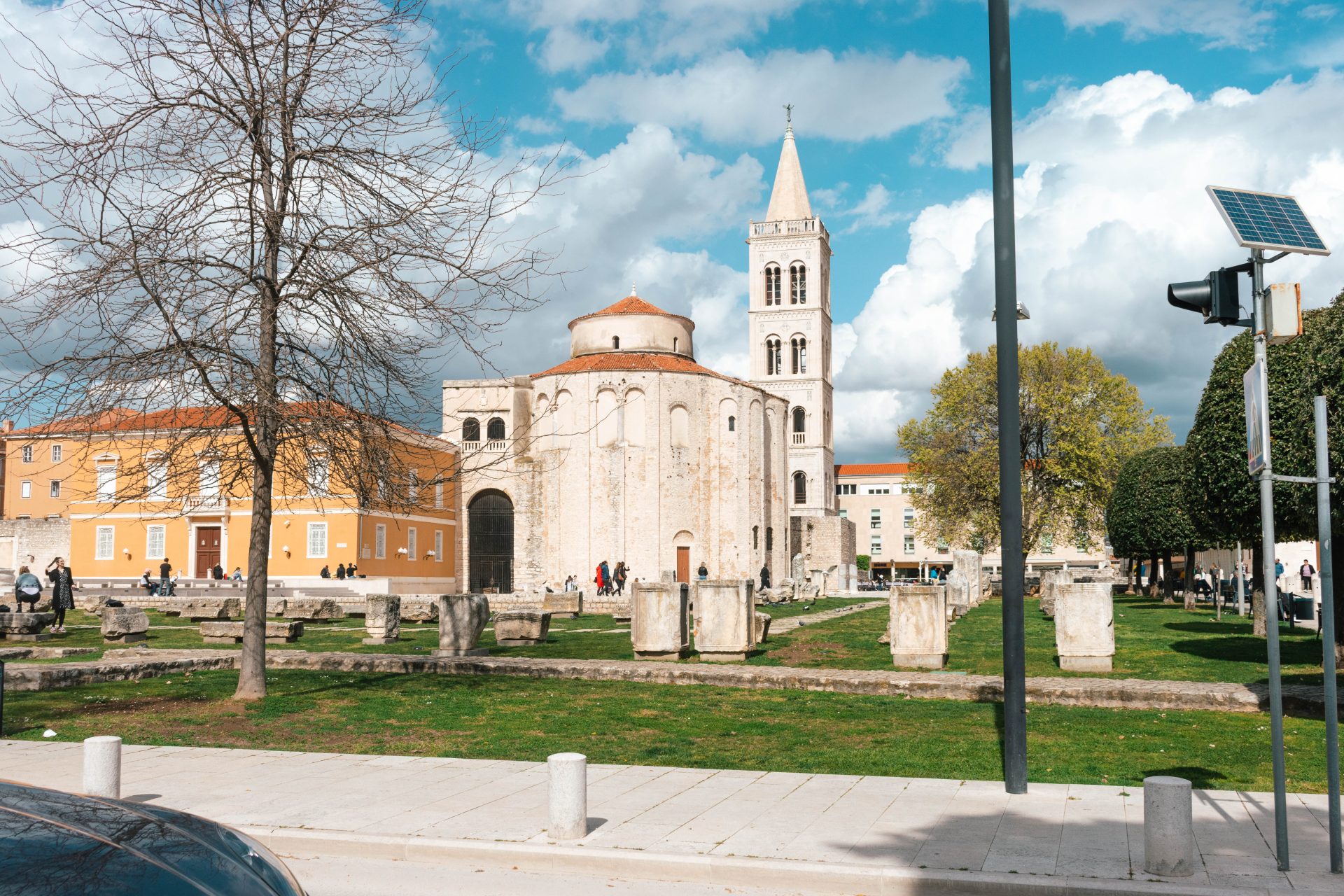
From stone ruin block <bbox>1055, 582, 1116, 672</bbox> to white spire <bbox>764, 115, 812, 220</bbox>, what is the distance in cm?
6861

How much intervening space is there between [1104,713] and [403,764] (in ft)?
22.6

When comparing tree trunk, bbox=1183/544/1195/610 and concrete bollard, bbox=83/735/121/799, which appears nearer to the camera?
concrete bollard, bbox=83/735/121/799

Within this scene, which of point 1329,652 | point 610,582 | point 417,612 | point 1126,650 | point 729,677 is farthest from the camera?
point 610,582

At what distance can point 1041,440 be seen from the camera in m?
44.7

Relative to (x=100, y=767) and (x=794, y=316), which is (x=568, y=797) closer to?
(x=100, y=767)

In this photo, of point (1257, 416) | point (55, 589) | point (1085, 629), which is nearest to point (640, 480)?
point (55, 589)

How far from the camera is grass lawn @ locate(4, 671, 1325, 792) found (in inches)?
346

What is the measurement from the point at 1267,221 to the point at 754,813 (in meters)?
4.75

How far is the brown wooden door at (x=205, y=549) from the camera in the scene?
163 feet

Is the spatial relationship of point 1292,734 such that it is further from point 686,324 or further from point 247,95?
point 686,324

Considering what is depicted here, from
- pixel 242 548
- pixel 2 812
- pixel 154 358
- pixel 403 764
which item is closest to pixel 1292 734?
pixel 403 764

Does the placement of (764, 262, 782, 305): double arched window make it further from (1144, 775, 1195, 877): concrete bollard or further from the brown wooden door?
(1144, 775, 1195, 877): concrete bollard

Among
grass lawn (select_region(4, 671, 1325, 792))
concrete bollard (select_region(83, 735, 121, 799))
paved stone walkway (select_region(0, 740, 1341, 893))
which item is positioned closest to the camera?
paved stone walkway (select_region(0, 740, 1341, 893))

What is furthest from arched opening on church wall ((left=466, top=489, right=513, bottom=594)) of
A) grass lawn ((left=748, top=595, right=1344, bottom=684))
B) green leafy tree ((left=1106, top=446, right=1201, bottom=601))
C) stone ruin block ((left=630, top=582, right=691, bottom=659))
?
stone ruin block ((left=630, top=582, right=691, bottom=659))
